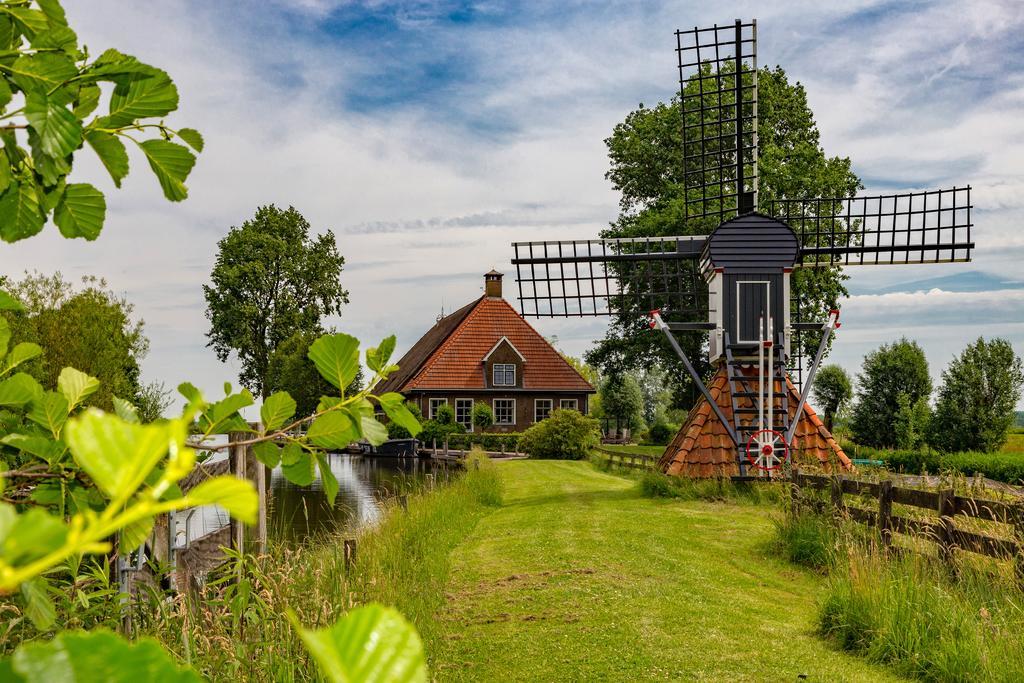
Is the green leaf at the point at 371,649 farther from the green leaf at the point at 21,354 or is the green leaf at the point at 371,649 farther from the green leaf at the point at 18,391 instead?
the green leaf at the point at 21,354

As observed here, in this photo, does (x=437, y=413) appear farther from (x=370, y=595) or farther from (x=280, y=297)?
(x=370, y=595)

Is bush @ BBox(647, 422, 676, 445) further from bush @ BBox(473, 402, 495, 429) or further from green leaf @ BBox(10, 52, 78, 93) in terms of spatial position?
green leaf @ BBox(10, 52, 78, 93)

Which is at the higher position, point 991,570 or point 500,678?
point 991,570

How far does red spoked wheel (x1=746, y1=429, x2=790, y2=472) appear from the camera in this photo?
50.1 ft

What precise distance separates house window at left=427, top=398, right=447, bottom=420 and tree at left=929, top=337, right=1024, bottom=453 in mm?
19888

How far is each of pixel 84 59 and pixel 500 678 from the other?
5721 mm

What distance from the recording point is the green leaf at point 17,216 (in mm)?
1941

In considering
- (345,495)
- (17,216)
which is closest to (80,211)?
(17,216)

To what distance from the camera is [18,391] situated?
182 centimetres

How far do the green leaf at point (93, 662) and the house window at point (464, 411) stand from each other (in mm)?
37796

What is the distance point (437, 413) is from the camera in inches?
1464

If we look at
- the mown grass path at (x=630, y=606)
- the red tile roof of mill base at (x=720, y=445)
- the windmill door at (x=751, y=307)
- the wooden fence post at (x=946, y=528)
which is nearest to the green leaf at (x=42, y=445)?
the mown grass path at (x=630, y=606)

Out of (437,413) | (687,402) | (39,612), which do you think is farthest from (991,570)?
(437,413)

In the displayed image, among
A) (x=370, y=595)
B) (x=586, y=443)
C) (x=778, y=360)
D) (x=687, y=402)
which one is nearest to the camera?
(x=370, y=595)
